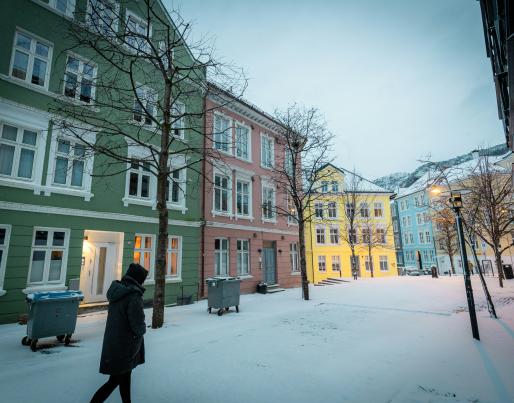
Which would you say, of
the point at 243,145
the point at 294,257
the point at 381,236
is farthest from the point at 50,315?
the point at 381,236

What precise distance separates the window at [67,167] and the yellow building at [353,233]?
27076mm

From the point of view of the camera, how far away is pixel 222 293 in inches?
403

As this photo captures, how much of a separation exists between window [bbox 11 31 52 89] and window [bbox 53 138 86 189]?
2.36 meters

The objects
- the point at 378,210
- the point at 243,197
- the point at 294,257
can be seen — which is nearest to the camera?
the point at 243,197

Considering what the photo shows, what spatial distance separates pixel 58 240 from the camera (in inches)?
417

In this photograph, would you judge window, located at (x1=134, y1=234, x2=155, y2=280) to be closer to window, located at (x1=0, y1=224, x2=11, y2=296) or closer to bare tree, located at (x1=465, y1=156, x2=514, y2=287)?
window, located at (x1=0, y1=224, x2=11, y2=296)

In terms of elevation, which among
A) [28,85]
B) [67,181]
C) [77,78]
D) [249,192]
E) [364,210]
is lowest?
[67,181]

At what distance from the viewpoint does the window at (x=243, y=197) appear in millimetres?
18547

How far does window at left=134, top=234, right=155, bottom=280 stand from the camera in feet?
42.2

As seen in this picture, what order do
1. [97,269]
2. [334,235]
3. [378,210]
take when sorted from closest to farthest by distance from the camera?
[97,269] → [334,235] → [378,210]

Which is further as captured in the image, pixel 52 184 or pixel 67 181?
pixel 67 181

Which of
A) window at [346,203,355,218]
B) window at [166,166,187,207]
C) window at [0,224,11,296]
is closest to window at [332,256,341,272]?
window at [346,203,355,218]

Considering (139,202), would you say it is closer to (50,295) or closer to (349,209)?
(50,295)

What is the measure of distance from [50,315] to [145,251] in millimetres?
6722
